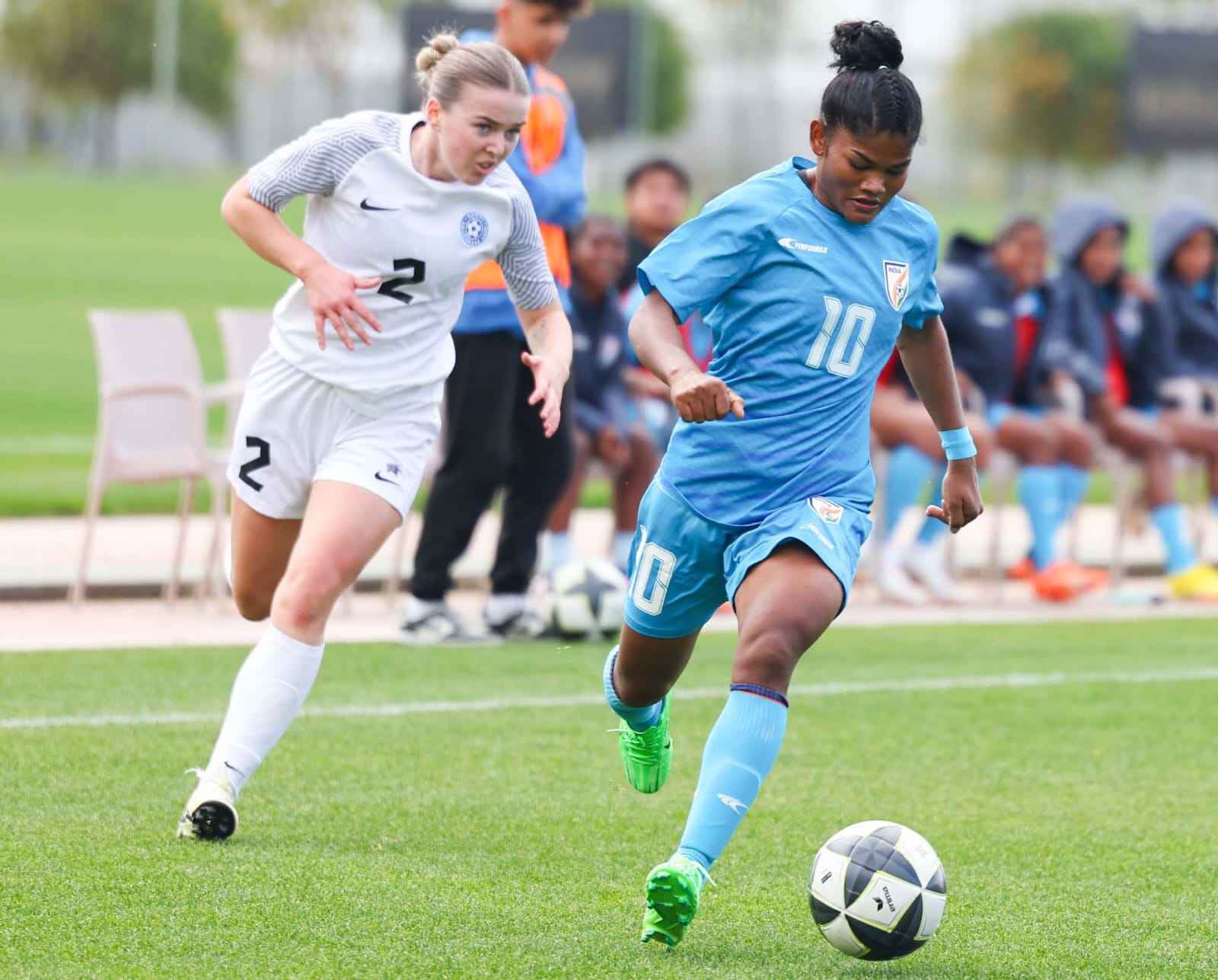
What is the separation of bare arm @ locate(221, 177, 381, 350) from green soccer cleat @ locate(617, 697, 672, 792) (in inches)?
51.9

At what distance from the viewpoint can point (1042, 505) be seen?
11.6 m

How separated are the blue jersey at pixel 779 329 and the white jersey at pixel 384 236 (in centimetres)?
98

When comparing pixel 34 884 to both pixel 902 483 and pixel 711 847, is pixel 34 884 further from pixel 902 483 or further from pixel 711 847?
pixel 902 483

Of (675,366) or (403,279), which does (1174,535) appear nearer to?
(403,279)

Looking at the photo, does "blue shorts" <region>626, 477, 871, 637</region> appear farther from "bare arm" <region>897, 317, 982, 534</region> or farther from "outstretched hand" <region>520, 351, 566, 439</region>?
"outstretched hand" <region>520, 351, 566, 439</region>

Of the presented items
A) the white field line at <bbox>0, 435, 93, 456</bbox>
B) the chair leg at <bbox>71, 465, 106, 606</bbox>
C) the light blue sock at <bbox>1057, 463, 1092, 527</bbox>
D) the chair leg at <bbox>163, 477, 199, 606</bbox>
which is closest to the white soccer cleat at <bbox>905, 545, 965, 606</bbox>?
the light blue sock at <bbox>1057, 463, 1092, 527</bbox>

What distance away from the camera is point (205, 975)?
4.00 meters

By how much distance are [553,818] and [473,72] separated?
216cm

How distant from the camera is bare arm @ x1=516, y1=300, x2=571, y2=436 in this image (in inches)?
208

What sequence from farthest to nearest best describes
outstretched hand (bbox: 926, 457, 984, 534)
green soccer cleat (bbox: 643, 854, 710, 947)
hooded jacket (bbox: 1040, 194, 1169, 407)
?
1. hooded jacket (bbox: 1040, 194, 1169, 407)
2. outstretched hand (bbox: 926, 457, 984, 534)
3. green soccer cleat (bbox: 643, 854, 710, 947)

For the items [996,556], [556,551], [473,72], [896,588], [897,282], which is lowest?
[896,588]

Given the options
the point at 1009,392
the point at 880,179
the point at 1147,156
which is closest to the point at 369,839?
the point at 880,179

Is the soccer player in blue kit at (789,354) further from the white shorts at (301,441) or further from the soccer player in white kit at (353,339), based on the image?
the white shorts at (301,441)

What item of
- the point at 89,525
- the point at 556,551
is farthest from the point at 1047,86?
the point at 89,525
